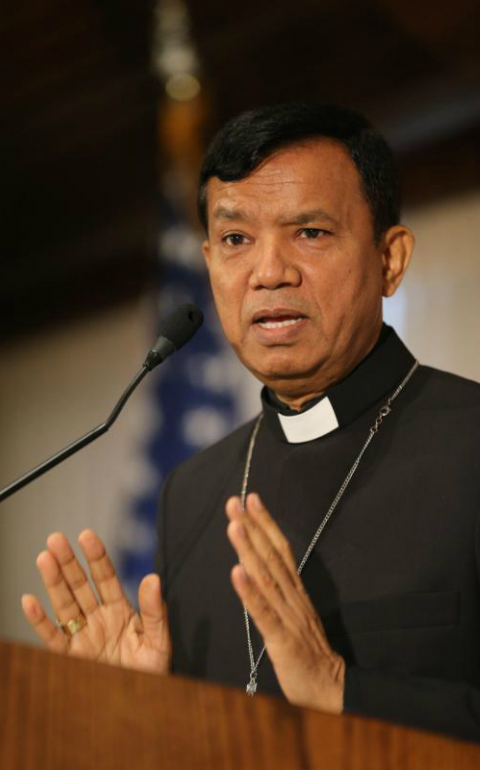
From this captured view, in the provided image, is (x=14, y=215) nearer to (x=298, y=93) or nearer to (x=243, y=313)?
(x=298, y=93)

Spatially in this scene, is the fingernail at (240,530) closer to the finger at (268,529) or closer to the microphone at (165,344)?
the finger at (268,529)

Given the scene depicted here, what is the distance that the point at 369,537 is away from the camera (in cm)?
201

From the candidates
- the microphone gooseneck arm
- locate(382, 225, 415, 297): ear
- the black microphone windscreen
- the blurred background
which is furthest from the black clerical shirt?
the blurred background

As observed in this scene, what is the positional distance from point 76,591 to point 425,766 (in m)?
0.95

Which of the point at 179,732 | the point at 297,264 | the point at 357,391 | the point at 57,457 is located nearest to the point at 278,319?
the point at 297,264

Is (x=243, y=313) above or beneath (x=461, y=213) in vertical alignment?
beneath

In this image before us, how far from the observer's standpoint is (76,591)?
6.39 ft

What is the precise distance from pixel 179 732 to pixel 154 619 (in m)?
0.77

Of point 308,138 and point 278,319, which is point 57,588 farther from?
point 308,138

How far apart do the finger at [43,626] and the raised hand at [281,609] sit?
0.46m

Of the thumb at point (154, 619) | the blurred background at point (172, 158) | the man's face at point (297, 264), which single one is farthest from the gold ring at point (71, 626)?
the blurred background at point (172, 158)

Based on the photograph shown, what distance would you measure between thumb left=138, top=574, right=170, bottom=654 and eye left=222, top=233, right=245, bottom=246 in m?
0.65

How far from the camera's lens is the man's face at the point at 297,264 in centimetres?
206

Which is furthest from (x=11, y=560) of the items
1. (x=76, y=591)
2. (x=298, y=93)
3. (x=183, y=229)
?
(x=76, y=591)
